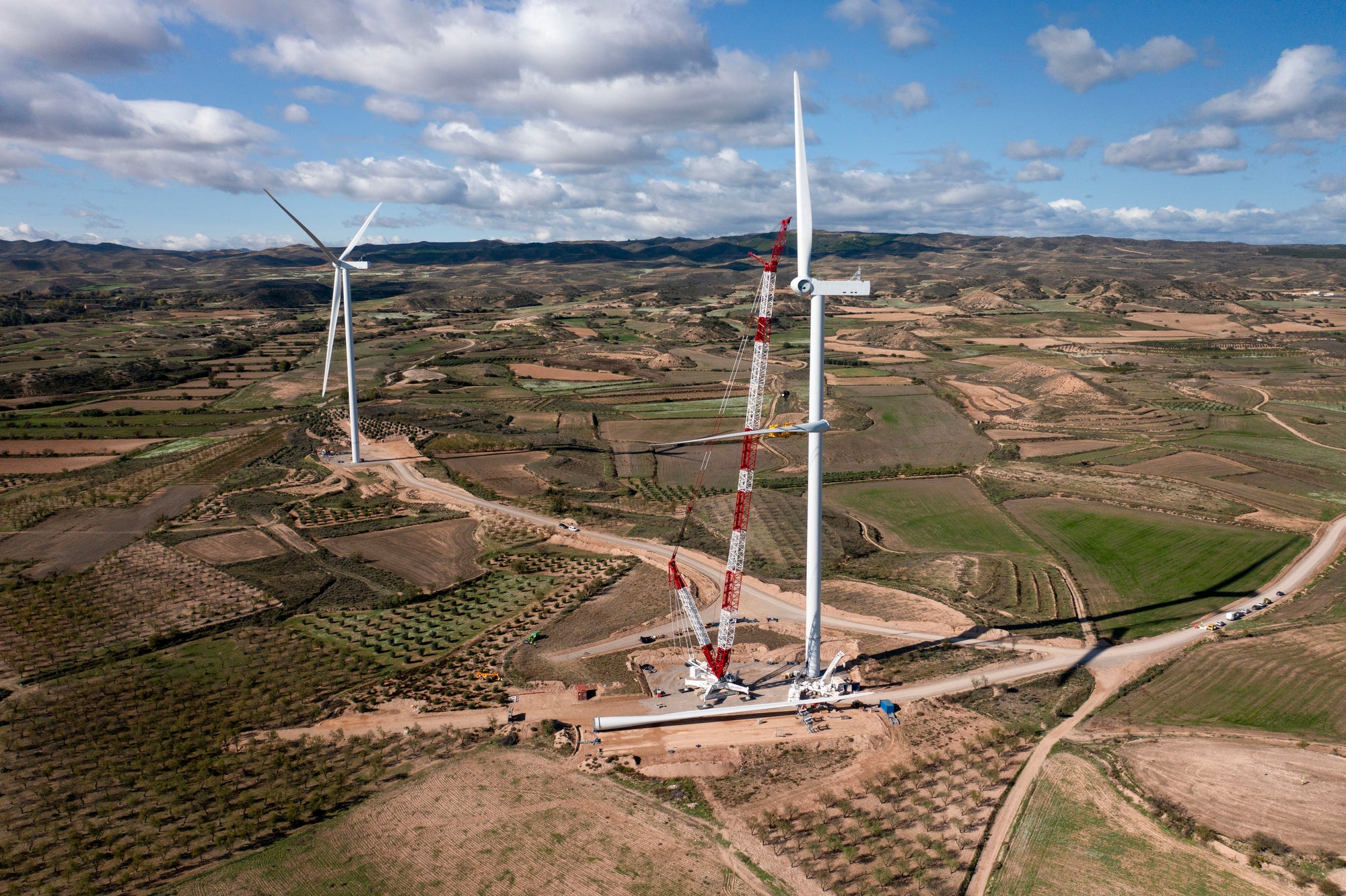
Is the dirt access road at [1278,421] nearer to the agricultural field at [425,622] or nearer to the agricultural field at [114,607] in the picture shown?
the agricultural field at [425,622]

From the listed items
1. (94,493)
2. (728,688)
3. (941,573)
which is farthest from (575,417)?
(728,688)

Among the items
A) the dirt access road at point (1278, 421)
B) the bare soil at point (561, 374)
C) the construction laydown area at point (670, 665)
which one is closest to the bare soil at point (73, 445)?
the construction laydown area at point (670, 665)

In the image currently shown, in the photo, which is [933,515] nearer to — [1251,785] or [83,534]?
[1251,785]

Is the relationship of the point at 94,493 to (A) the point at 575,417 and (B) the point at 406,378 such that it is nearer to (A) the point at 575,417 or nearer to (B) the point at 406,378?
(A) the point at 575,417

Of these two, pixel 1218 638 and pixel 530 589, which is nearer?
pixel 1218 638

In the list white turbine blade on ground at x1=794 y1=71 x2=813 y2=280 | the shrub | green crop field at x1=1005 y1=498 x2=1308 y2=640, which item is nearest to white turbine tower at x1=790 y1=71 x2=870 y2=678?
white turbine blade on ground at x1=794 y1=71 x2=813 y2=280

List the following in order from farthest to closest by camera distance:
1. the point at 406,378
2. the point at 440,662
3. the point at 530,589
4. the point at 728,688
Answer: the point at 406,378, the point at 530,589, the point at 440,662, the point at 728,688

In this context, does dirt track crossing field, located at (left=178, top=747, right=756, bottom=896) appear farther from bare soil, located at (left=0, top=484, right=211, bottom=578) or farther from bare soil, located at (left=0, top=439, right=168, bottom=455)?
bare soil, located at (left=0, top=439, right=168, bottom=455)
